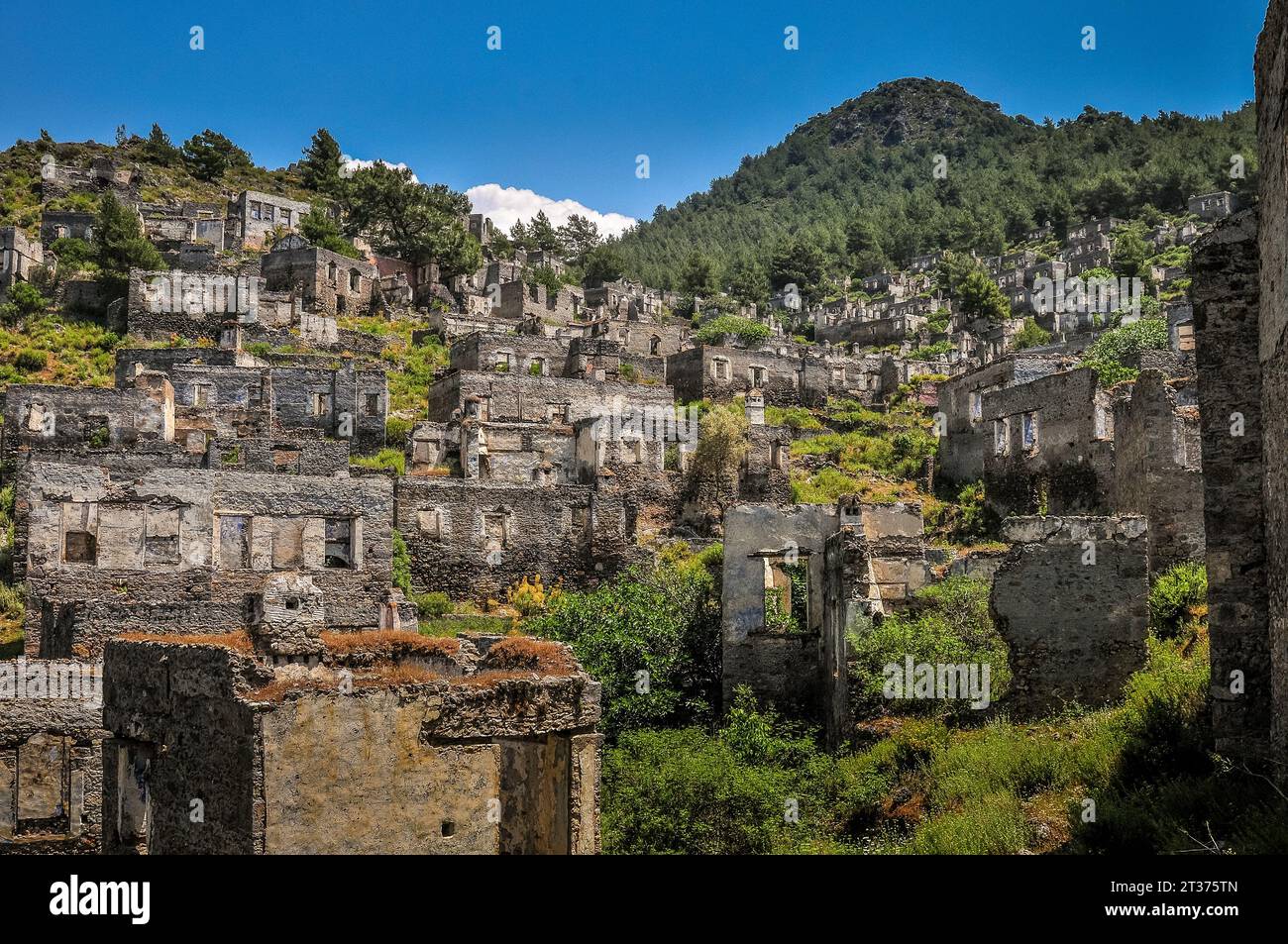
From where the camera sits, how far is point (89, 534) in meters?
33.3

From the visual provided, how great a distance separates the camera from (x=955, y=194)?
496 feet

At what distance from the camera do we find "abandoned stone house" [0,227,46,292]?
67688 millimetres

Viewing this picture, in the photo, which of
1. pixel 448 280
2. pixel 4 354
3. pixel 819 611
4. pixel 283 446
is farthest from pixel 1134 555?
pixel 448 280

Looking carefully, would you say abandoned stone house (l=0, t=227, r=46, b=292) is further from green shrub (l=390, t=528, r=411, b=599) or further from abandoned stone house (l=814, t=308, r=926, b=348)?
abandoned stone house (l=814, t=308, r=926, b=348)

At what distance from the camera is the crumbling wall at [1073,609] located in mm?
20156

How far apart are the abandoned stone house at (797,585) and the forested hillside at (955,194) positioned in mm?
81853

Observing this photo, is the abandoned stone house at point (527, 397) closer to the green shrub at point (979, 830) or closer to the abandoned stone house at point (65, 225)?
the green shrub at point (979, 830)

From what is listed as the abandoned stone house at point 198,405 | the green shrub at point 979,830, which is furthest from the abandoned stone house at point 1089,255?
the green shrub at point 979,830

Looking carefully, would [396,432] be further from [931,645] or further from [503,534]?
[931,645]

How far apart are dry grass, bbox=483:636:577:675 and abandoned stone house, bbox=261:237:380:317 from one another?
165ft

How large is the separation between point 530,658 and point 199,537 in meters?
21.1

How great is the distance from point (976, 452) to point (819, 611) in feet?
62.0

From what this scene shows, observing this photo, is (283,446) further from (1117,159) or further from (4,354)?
(1117,159)

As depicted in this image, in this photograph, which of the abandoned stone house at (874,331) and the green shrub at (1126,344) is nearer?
the green shrub at (1126,344)
